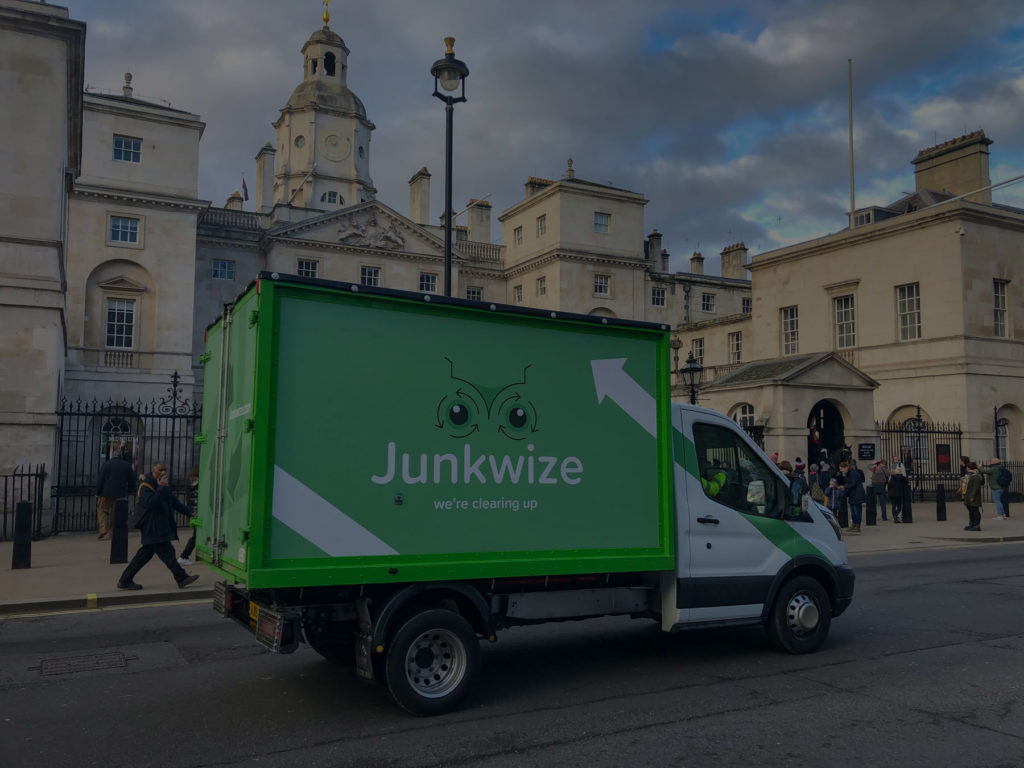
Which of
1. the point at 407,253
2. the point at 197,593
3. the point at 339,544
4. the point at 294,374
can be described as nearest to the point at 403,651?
the point at 339,544

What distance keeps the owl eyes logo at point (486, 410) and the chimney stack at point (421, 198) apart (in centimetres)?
5268

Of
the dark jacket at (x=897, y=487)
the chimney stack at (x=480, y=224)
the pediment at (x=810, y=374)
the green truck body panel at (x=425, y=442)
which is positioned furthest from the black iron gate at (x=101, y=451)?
the chimney stack at (x=480, y=224)

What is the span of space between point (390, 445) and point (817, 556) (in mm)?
4268

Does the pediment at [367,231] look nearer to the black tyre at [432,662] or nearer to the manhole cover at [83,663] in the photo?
the manhole cover at [83,663]

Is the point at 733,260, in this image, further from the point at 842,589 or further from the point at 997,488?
the point at 842,589

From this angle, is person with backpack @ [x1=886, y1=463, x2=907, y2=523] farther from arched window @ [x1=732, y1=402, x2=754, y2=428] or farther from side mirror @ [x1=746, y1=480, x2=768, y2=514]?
side mirror @ [x1=746, y1=480, x2=768, y2=514]

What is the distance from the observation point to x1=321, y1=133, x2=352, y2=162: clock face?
58219mm

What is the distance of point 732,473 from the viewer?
7.51 meters

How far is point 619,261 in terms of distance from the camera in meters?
54.0

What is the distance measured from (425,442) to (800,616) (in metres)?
4.01

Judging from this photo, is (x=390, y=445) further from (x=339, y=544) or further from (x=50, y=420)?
(x=50, y=420)

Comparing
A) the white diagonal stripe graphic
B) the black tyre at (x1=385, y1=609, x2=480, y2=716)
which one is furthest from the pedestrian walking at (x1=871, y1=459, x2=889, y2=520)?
the white diagonal stripe graphic

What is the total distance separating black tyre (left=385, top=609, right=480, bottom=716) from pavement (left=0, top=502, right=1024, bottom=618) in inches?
114

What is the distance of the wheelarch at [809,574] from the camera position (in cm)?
745
